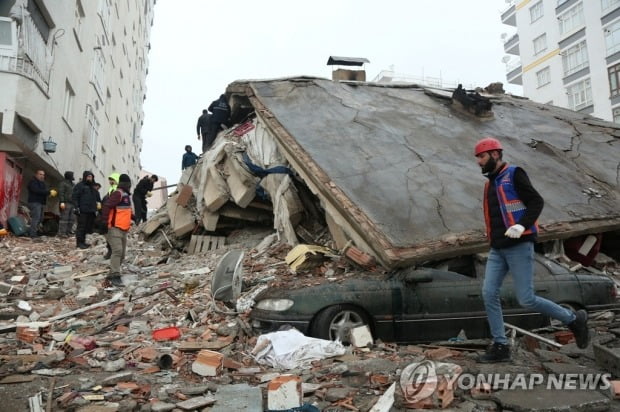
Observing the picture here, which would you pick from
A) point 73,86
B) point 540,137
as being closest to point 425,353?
point 540,137

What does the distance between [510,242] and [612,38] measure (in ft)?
90.3

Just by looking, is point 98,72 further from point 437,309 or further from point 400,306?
point 437,309

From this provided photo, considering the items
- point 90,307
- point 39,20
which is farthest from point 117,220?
point 39,20

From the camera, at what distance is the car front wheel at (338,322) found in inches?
161

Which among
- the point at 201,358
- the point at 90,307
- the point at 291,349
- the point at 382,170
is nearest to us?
the point at 201,358

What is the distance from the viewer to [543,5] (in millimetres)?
30078

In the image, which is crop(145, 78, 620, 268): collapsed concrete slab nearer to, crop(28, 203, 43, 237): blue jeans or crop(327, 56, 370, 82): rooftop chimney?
crop(327, 56, 370, 82): rooftop chimney

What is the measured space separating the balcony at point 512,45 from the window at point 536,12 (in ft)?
6.61

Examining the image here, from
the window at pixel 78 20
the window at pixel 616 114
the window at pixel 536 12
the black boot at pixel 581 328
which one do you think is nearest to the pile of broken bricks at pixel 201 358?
the black boot at pixel 581 328

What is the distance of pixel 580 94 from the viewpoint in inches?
1052

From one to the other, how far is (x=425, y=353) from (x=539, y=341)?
3.83 feet

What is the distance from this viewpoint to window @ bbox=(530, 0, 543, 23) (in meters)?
30.5

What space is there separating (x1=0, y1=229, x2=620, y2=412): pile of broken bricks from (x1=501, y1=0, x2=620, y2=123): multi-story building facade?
25.2 meters

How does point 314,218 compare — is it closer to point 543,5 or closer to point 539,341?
point 539,341
